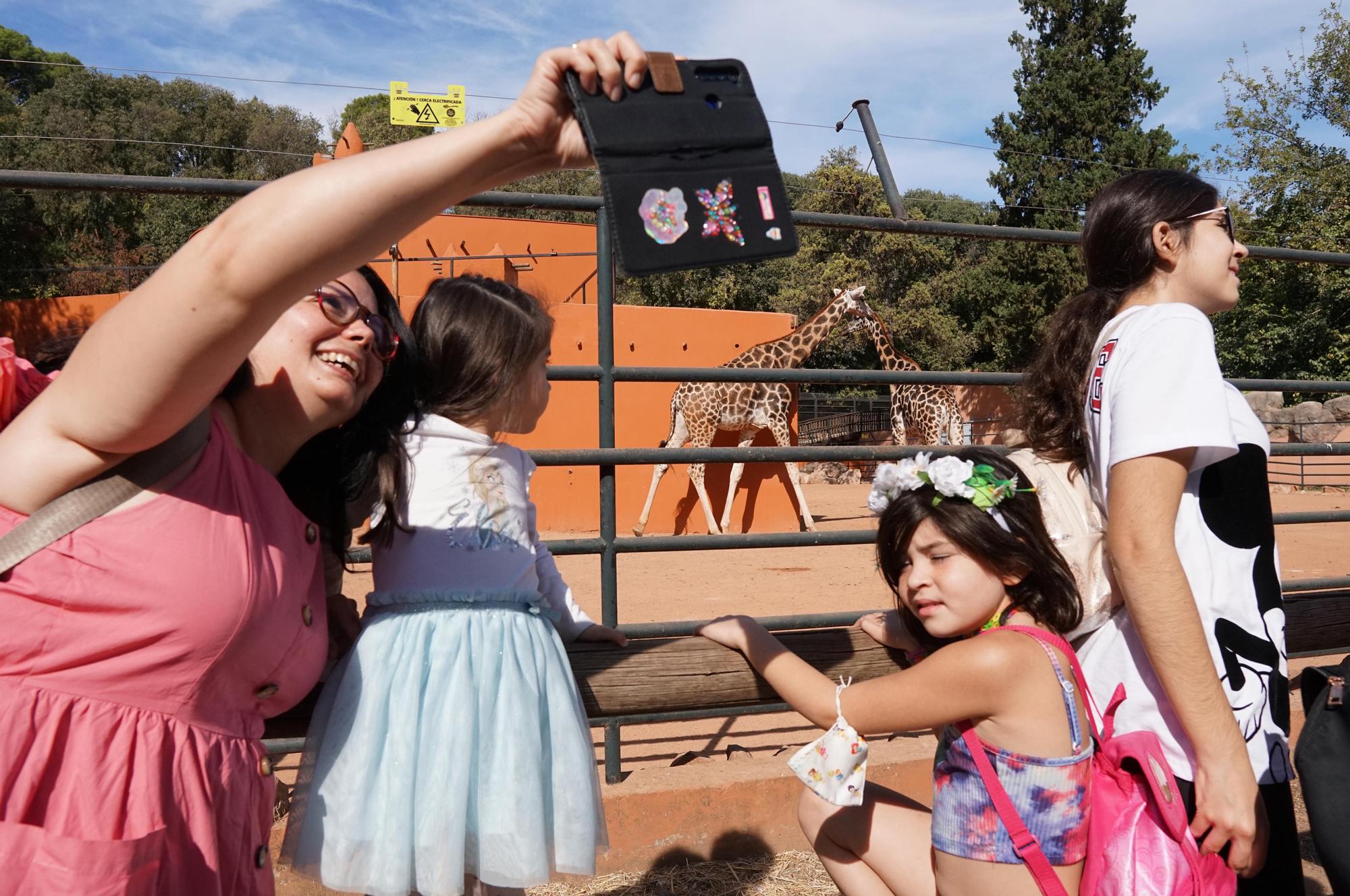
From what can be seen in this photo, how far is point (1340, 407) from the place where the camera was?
1630 centimetres

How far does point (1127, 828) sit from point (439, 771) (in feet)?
3.03

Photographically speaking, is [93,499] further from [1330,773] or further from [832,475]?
[832,475]

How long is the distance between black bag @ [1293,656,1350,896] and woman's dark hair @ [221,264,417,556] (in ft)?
4.60

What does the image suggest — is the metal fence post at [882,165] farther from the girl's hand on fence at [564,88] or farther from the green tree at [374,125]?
the green tree at [374,125]

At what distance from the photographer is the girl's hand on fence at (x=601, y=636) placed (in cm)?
160

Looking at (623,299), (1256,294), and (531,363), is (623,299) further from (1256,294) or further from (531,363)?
(531,363)

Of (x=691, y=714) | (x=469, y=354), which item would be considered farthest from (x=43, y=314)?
(x=691, y=714)

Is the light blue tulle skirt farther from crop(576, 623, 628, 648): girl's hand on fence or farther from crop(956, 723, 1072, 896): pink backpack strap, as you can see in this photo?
crop(956, 723, 1072, 896): pink backpack strap

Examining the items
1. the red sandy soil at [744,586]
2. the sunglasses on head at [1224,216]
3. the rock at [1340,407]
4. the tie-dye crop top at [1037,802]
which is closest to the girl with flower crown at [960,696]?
the tie-dye crop top at [1037,802]

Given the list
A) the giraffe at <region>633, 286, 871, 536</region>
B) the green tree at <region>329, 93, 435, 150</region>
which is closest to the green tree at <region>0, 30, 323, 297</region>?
the green tree at <region>329, 93, 435, 150</region>

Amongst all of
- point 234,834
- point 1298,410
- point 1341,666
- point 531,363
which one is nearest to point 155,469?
point 234,834

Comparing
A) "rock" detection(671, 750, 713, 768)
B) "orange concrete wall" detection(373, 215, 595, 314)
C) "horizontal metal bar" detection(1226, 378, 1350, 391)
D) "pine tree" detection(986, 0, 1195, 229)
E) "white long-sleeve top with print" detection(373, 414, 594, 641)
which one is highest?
"pine tree" detection(986, 0, 1195, 229)

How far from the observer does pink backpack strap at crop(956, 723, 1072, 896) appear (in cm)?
133

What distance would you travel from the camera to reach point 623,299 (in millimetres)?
22047
